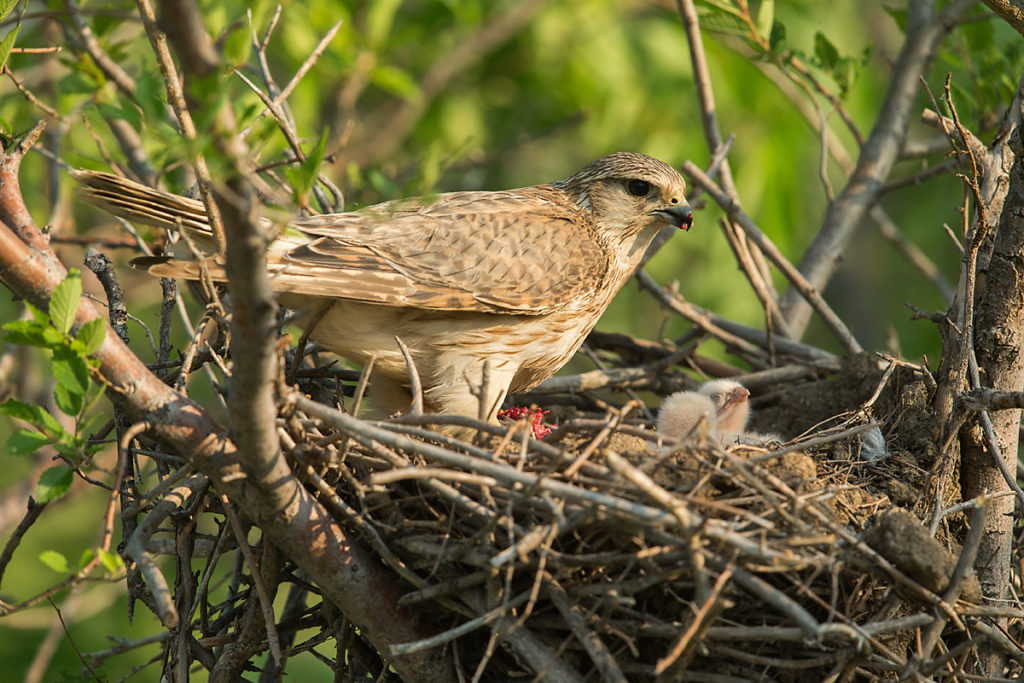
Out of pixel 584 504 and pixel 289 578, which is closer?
pixel 584 504

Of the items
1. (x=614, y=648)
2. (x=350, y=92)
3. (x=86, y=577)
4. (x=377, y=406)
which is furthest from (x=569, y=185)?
(x=86, y=577)

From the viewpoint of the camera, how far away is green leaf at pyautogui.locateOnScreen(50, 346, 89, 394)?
251cm

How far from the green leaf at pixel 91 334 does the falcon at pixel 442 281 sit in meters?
0.87

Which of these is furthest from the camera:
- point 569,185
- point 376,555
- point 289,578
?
point 569,185

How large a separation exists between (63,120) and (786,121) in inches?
185

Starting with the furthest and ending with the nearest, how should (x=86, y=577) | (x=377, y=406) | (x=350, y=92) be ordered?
1. (x=350, y=92)
2. (x=377, y=406)
3. (x=86, y=577)

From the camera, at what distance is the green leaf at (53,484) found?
263 cm

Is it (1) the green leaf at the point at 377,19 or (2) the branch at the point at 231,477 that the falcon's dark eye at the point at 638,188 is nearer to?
(1) the green leaf at the point at 377,19

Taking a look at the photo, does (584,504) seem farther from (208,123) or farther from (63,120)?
(63,120)

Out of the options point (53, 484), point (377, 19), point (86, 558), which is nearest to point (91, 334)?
point (53, 484)

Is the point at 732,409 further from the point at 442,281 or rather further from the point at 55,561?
the point at 55,561

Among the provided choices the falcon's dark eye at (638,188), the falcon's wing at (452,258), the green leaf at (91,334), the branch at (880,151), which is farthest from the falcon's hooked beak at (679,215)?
the green leaf at (91,334)

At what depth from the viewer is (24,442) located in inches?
105

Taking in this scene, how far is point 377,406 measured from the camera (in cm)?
435
